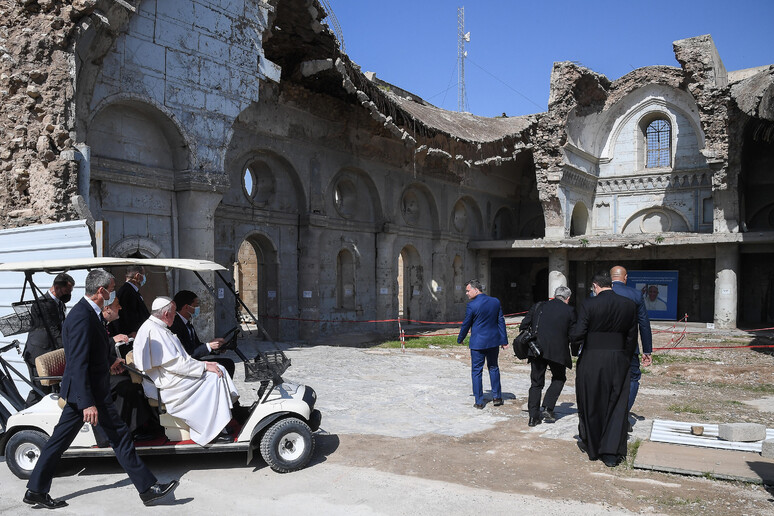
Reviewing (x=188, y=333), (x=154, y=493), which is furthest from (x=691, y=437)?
(x=188, y=333)

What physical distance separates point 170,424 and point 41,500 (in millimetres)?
1206

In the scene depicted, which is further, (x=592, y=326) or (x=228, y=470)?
(x=592, y=326)

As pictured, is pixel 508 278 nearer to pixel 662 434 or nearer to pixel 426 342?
pixel 426 342

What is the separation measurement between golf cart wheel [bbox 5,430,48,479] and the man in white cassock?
1.08 m

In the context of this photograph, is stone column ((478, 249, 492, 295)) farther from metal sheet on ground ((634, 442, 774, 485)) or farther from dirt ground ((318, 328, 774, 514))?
metal sheet on ground ((634, 442, 774, 485))

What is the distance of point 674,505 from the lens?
522 centimetres

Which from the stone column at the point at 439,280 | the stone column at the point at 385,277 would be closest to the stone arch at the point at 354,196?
the stone column at the point at 385,277

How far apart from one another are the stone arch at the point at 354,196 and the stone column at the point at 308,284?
1.64m

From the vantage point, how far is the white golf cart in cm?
593

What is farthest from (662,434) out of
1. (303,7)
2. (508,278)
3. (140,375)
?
(508,278)

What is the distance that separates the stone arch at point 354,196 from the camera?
22078mm

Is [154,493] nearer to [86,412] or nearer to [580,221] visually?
[86,412]

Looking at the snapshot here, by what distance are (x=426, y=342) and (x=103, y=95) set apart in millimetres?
11403

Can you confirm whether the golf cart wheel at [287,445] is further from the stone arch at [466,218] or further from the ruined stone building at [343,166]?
the stone arch at [466,218]
